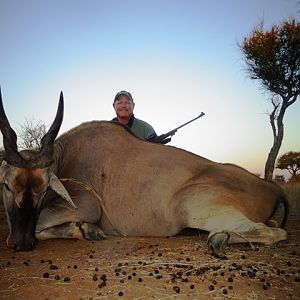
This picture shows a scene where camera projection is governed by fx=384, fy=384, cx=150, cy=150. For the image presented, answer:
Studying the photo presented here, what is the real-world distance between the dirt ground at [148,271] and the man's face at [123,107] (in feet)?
12.3

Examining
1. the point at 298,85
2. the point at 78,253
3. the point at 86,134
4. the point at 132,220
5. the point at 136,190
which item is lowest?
the point at 78,253

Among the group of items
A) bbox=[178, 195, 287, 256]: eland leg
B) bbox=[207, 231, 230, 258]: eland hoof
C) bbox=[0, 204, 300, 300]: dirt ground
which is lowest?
bbox=[0, 204, 300, 300]: dirt ground

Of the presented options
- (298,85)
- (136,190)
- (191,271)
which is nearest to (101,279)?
(191,271)

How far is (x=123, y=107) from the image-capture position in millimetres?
7391

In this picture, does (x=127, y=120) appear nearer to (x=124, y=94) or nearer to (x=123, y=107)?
(x=123, y=107)

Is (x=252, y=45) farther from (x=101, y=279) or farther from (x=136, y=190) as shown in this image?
(x=101, y=279)

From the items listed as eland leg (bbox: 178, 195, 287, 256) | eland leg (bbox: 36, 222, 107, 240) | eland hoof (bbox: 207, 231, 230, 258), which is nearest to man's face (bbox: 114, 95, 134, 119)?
eland leg (bbox: 36, 222, 107, 240)

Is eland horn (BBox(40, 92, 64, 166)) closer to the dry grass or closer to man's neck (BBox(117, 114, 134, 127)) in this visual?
man's neck (BBox(117, 114, 134, 127))

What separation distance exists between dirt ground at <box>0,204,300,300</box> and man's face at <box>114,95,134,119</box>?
3756mm

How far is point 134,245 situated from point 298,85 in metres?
11.8

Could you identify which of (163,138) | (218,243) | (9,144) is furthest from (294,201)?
(9,144)

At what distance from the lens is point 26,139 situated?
15.1 metres

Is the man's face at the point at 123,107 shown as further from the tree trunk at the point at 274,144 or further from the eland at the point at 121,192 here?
the tree trunk at the point at 274,144

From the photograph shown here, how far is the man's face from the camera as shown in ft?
24.2
